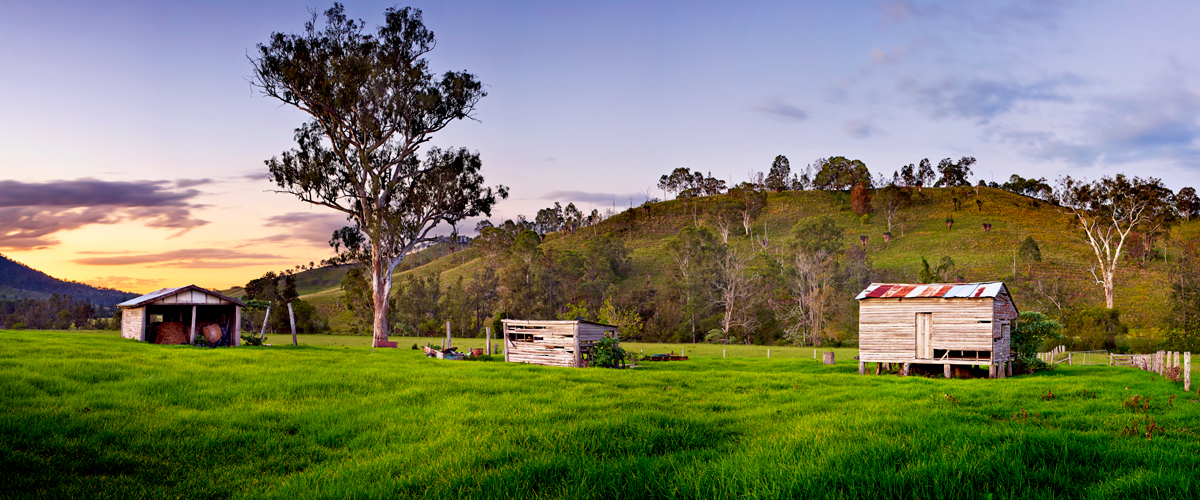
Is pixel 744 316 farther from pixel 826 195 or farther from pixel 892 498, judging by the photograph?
pixel 826 195

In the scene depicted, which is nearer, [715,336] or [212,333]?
[212,333]

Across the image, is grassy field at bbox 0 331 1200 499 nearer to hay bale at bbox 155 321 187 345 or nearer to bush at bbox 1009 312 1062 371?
bush at bbox 1009 312 1062 371

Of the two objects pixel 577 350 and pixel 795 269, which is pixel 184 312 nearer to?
pixel 577 350

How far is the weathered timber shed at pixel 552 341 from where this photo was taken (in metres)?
30.8

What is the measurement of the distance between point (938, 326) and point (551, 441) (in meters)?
26.4

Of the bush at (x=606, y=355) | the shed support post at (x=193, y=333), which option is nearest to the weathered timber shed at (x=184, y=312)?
the shed support post at (x=193, y=333)

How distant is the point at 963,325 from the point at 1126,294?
3191 inches

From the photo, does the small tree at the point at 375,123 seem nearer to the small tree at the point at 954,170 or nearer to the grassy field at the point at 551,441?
the grassy field at the point at 551,441

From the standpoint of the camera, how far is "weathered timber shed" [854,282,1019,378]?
28922 millimetres

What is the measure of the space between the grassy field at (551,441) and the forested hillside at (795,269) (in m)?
50.3

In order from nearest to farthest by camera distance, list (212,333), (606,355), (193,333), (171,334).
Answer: (606,355), (171,334), (193,333), (212,333)

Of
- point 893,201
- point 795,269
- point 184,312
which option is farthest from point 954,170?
point 184,312

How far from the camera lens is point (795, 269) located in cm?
8200

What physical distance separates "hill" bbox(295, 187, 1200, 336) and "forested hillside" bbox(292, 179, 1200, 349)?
37 centimetres
